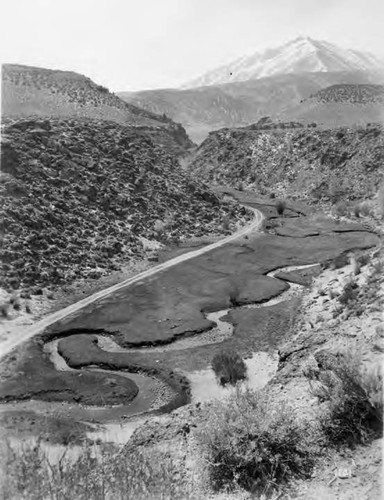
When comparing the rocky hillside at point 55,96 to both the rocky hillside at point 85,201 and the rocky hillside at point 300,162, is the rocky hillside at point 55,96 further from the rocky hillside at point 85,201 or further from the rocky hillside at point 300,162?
the rocky hillside at point 300,162

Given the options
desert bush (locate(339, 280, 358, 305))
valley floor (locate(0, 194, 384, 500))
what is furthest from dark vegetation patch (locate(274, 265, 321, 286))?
desert bush (locate(339, 280, 358, 305))

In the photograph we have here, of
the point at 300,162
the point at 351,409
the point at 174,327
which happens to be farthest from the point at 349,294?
the point at 300,162

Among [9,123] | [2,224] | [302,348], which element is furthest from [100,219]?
[302,348]

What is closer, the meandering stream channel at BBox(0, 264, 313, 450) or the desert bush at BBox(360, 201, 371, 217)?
the meandering stream channel at BBox(0, 264, 313, 450)

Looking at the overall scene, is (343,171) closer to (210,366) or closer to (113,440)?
(210,366)

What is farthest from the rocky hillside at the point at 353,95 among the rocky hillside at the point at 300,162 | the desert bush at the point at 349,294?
the desert bush at the point at 349,294

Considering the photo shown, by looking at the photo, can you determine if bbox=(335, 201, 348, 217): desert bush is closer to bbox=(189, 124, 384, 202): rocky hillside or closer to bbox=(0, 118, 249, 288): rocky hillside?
bbox=(189, 124, 384, 202): rocky hillside
